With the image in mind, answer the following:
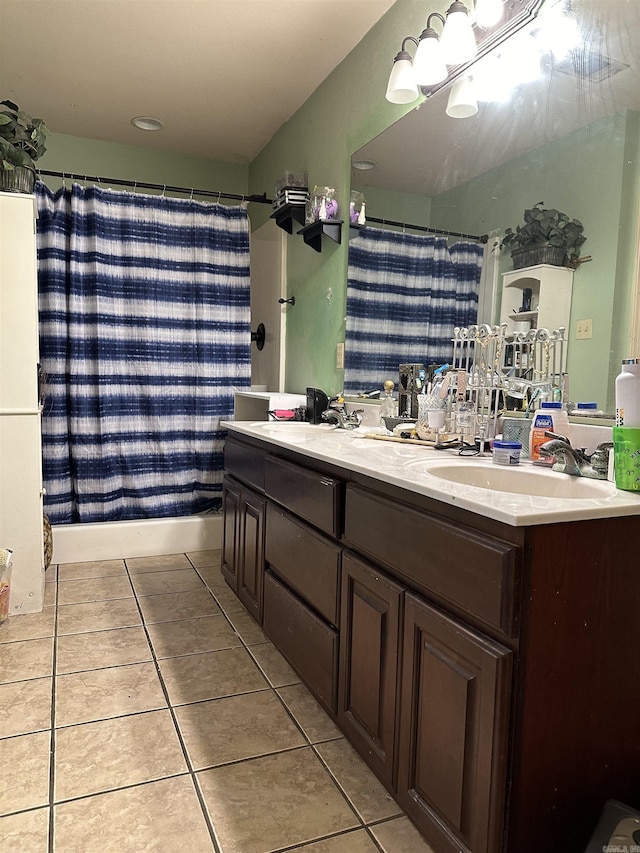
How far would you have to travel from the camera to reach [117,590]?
8.70ft

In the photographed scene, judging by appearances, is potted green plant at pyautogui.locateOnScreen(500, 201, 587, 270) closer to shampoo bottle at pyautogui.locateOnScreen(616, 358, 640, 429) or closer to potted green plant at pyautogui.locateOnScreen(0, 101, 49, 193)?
shampoo bottle at pyautogui.locateOnScreen(616, 358, 640, 429)

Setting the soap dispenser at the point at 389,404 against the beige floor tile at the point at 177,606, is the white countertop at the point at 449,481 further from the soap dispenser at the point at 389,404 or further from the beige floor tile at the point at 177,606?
the beige floor tile at the point at 177,606

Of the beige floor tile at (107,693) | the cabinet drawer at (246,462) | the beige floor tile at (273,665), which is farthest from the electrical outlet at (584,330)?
the beige floor tile at (107,693)

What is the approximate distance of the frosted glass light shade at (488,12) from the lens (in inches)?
66.6

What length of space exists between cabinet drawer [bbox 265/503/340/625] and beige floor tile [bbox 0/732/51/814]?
2.60 feet

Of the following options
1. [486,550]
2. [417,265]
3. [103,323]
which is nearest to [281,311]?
[103,323]

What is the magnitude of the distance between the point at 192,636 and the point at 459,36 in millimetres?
2260

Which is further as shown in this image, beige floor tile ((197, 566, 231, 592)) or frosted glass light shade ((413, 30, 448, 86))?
beige floor tile ((197, 566, 231, 592))

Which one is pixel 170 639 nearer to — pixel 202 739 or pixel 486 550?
pixel 202 739

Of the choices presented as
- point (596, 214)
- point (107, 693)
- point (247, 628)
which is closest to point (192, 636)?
point (247, 628)

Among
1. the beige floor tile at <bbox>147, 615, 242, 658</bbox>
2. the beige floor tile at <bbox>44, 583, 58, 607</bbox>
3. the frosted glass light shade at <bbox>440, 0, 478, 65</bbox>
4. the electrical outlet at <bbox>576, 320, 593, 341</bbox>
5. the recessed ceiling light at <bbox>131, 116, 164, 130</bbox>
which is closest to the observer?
the electrical outlet at <bbox>576, 320, 593, 341</bbox>

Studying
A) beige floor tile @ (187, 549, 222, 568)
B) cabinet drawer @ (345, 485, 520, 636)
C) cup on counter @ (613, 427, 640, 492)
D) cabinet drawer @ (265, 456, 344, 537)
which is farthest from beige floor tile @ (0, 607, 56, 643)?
cup on counter @ (613, 427, 640, 492)

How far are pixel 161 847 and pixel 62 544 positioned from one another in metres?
2.03

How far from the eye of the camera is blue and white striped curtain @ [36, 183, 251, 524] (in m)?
2.90
